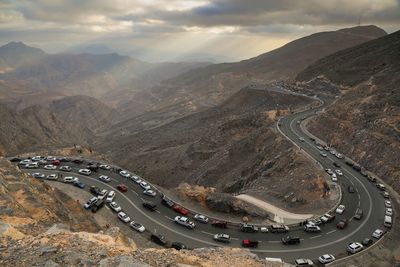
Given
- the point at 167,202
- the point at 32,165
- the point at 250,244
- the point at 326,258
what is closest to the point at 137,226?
the point at 167,202

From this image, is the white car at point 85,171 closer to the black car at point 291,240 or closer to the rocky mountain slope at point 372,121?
the black car at point 291,240

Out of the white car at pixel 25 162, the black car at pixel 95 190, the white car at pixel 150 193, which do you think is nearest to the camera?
the black car at pixel 95 190

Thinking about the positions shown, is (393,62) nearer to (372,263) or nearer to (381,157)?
(381,157)

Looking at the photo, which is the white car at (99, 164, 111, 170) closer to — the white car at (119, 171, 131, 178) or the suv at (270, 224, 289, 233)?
the white car at (119, 171, 131, 178)

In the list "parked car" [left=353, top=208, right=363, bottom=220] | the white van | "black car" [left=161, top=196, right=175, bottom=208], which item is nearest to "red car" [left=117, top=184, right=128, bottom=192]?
Result: "black car" [left=161, top=196, right=175, bottom=208]

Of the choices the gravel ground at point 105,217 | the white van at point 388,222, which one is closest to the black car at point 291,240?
the white van at point 388,222

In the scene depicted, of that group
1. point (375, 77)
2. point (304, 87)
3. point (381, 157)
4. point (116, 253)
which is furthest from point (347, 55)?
point (116, 253)
